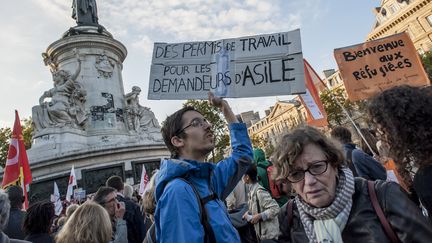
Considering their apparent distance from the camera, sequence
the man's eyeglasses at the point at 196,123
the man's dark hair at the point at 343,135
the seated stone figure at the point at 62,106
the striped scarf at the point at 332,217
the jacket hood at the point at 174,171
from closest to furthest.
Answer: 1. the striped scarf at the point at 332,217
2. the jacket hood at the point at 174,171
3. the man's eyeglasses at the point at 196,123
4. the man's dark hair at the point at 343,135
5. the seated stone figure at the point at 62,106

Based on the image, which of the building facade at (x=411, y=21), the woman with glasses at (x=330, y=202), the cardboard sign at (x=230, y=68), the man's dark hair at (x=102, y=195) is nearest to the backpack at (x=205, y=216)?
the woman with glasses at (x=330, y=202)

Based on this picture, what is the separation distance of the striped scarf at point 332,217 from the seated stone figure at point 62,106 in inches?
600

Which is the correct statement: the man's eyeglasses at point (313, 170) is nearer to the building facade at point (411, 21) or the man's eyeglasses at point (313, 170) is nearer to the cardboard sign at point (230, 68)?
the cardboard sign at point (230, 68)

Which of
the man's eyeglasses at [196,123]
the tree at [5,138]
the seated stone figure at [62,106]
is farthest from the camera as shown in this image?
the tree at [5,138]

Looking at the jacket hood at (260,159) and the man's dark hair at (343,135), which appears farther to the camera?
the jacket hood at (260,159)

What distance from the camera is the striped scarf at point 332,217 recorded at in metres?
1.59

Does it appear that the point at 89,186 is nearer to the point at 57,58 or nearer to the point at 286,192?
the point at 57,58

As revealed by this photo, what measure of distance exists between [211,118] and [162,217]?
34.9 metres

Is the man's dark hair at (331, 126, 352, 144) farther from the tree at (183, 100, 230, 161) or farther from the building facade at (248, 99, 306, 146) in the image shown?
the building facade at (248, 99, 306, 146)

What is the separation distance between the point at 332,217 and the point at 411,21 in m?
50.8

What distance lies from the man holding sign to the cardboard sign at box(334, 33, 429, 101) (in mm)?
3785

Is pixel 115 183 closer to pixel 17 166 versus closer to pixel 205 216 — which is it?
pixel 17 166

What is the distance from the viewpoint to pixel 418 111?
172cm

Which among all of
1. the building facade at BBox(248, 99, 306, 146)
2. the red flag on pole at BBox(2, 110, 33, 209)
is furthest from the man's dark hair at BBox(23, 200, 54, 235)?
the building facade at BBox(248, 99, 306, 146)
